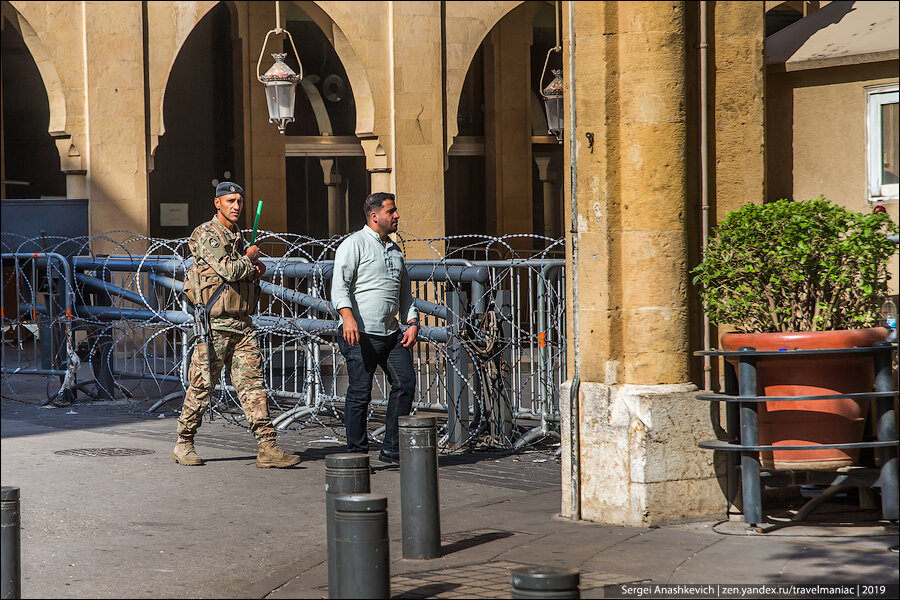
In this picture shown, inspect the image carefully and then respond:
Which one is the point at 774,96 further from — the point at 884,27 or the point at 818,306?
the point at 818,306

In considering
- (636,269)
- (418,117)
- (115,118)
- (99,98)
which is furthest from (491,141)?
(636,269)

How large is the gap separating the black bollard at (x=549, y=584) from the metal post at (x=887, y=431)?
10.6 ft

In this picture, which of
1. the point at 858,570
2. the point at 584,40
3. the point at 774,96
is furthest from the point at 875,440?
the point at 584,40

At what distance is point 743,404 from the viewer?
6.70 m

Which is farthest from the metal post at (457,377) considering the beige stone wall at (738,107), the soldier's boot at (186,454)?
the beige stone wall at (738,107)

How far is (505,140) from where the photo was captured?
83.3ft

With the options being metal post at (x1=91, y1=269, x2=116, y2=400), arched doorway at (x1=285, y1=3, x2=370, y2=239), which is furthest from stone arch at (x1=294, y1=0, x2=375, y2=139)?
metal post at (x1=91, y1=269, x2=116, y2=400)

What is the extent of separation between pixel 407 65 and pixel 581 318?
13.2m

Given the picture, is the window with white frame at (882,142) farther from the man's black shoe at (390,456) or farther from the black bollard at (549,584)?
the black bollard at (549,584)

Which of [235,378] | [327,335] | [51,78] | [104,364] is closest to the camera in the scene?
[235,378]

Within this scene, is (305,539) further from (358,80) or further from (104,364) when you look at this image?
(358,80)

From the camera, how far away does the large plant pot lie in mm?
6684

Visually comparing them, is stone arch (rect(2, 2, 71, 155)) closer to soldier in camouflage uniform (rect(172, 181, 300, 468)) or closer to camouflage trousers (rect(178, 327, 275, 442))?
soldier in camouflage uniform (rect(172, 181, 300, 468))

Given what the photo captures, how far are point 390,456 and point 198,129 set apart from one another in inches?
636
